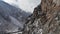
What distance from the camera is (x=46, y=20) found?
60.6 inches

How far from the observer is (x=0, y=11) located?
15.0 ft

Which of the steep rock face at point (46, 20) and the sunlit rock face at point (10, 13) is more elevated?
the sunlit rock face at point (10, 13)

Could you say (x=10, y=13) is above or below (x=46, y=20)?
above

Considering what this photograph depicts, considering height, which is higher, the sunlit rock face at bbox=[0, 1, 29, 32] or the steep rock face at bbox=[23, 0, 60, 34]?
the sunlit rock face at bbox=[0, 1, 29, 32]

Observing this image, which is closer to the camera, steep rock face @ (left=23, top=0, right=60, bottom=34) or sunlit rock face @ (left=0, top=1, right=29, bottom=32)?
steep rock face @ (left=23, top=0, right=60, bottom=34)

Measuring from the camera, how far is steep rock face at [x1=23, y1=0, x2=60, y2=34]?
139 centimetres

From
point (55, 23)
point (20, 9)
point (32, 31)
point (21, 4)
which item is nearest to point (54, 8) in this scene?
point (55, 23)

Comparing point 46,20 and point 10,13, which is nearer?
point 46,20

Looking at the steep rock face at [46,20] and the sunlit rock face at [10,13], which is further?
the sunlit rock face at [10,13]

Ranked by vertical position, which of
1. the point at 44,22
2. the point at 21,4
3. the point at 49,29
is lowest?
the point at 49,29

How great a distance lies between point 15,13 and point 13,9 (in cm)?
20

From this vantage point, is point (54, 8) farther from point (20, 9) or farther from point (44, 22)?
point (20, 9)

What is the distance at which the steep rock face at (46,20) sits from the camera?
4.58ft

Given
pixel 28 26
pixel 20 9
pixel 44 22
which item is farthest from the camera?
pixel 20 9
